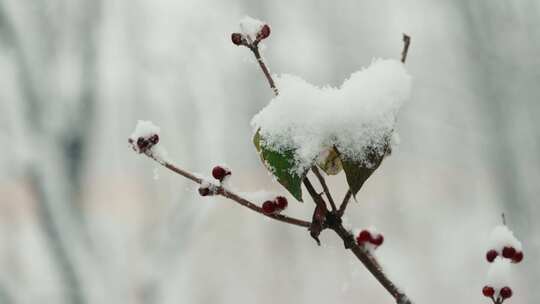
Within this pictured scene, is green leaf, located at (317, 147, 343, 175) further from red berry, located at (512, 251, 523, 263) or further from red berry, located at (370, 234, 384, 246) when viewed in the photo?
red berry, located at (512, 251, 523, 263)

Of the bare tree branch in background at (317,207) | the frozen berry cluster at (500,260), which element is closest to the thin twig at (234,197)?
the bare tree branch in background at (317,207)

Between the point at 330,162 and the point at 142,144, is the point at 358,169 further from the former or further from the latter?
the point at 142,144

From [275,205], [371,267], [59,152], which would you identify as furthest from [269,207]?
[59,152]

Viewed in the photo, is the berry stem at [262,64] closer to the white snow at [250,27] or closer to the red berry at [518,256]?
the white snow at [250,27]

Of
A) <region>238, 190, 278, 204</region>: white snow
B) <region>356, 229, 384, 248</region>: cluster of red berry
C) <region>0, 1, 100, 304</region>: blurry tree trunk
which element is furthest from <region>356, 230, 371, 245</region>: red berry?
<region>0, 1, 100, 304</region>: blurry tree trunk

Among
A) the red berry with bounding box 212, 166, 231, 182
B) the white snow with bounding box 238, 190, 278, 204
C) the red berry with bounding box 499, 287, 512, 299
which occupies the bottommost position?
the red berry with bounding box 499, 287, 512, 299

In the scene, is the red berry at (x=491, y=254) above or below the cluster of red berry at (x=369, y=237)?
above

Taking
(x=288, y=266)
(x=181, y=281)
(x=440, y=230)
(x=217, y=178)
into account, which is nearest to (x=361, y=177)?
(x=217, y=178)

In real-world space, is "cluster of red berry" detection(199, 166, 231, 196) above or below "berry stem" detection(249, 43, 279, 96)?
below
